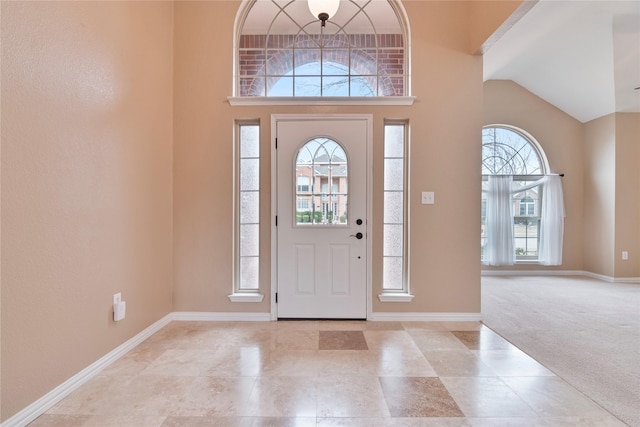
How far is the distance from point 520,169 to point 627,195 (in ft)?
4.91

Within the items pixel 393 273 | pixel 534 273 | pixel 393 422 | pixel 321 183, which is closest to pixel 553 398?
pixel 393 422

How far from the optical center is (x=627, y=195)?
4.36 metres

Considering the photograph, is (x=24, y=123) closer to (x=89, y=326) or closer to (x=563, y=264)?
(x=89, y=326)

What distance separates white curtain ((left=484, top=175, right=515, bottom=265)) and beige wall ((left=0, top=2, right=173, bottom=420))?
4958 millimetres

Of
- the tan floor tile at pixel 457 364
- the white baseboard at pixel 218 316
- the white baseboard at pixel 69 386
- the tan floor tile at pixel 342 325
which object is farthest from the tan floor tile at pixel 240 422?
the white baseboard at pixel 218 316

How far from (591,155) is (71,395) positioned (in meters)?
7.14

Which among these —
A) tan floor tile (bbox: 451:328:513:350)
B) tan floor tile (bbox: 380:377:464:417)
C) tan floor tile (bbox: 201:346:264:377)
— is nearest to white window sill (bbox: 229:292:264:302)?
tan floor tile (bbox: 201:346:264:377)

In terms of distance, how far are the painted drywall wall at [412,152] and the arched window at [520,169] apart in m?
2.63

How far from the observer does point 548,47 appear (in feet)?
12.1

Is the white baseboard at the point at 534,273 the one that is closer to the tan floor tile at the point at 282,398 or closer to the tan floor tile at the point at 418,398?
the tan floor tile at the point at 418,398

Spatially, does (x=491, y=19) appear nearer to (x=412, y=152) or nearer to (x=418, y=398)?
(x=412, y=152)

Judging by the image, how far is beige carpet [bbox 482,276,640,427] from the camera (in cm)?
170

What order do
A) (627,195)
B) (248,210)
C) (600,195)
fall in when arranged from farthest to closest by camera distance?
(600,195), (627,195), (248,210)

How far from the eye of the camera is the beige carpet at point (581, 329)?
66.9 inches
